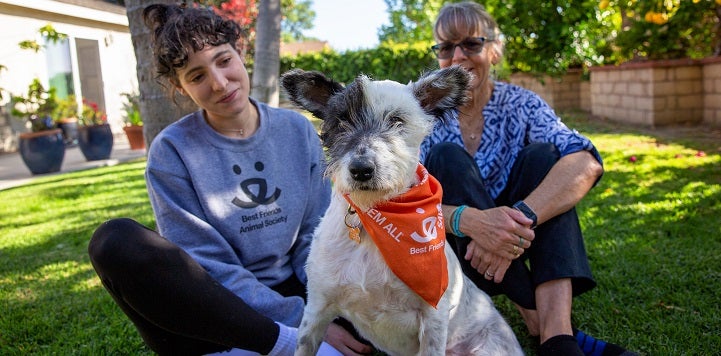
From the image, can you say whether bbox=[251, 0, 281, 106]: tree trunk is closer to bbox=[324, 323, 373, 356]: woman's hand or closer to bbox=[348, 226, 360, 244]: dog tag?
bbox=[324, 323, 373, 356]: woman's hand

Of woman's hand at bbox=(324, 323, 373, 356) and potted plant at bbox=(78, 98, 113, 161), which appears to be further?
potted plant at bbox=(78, 98, 113, 161)

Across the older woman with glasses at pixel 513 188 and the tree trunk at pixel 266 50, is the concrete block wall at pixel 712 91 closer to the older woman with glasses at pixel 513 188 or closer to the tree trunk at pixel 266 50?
the tree trunk at pixel 266 50

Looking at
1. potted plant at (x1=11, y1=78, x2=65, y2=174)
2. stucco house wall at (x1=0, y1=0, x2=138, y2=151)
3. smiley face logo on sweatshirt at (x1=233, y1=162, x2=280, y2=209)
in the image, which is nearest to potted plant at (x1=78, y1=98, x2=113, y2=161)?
potted plant at (x1=11, y1=78, x2=65, y2=174)

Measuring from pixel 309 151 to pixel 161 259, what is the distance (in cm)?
106

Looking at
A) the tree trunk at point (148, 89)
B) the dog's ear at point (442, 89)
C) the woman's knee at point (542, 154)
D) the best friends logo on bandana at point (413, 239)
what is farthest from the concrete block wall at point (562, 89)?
the best friends logo on bandana at point (413, 239)

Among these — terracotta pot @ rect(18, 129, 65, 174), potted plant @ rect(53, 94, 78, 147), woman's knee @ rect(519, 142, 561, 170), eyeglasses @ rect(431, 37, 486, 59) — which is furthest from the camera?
potted plant @ rect(53, 94, 78, 147)

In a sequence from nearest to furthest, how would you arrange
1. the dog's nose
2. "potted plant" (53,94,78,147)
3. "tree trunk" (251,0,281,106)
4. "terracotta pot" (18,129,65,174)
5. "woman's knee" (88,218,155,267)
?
the dog's nose, "woman's knee" (88,218,155,267), "tree trunk" (251,0,281,106), "terracotta pot" (18,129,65,174), "potted plant" (53,94,78,147)

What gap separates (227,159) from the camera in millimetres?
2717

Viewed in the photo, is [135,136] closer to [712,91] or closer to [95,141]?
[95,141]

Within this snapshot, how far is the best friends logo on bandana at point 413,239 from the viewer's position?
2201 mm

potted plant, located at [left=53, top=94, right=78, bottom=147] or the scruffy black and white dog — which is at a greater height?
potted plant, located at [left=53, top=94, right=78, bottom=147]

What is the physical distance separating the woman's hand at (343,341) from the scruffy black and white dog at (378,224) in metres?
0.29

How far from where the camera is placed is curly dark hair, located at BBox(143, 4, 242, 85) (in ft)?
8.29

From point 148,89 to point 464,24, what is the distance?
7.28 ft
